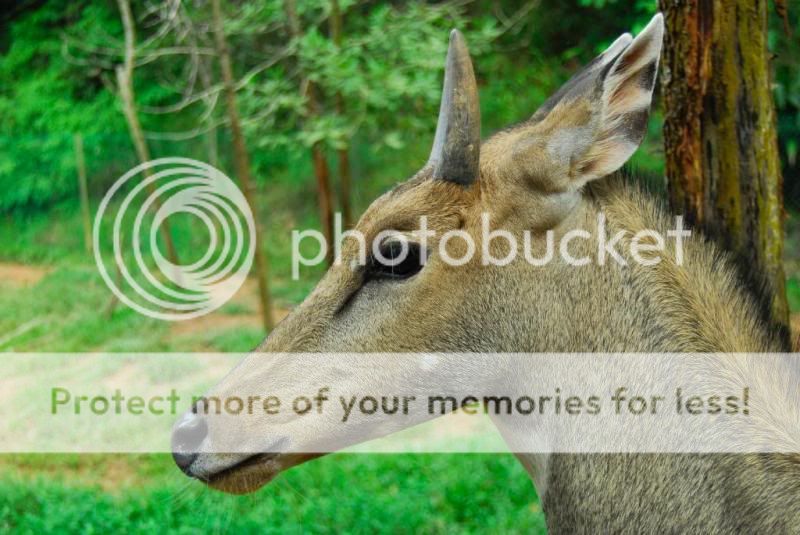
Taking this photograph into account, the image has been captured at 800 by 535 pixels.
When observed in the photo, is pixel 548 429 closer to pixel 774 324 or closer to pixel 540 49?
pixel 774 324

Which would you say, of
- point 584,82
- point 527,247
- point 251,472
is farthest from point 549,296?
point 251,472

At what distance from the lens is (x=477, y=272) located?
2.69 meters

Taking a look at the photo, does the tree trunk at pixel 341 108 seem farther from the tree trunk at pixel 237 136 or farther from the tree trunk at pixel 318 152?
the tree trunk at pixel 237 136

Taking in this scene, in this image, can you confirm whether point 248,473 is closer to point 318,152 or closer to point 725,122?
point 725,122

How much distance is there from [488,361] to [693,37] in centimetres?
149

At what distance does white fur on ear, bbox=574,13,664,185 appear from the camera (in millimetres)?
2588

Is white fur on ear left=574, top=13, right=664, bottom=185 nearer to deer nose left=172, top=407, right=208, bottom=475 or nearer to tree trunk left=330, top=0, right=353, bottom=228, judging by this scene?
deer nose left=172, top=407, right=208, bottom=475

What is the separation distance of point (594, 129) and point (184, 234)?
989 centimetres

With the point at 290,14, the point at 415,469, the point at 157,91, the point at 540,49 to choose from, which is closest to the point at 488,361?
the point at 415,469

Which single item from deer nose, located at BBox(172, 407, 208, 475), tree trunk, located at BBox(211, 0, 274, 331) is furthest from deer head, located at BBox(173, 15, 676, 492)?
tree trunk, located at BBox(211, 0, 274, 331)

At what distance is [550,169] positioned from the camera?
2.64 metres

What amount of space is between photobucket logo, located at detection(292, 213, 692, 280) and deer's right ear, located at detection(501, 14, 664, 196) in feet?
0.49

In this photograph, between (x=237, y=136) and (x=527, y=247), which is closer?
(x=527, y=247)

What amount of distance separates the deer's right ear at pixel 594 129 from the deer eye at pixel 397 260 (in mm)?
360
